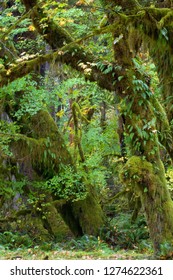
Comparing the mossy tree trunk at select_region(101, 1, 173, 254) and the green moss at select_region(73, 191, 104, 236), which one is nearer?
the mossy tree trunk at select_region(101, 1, 173, 254)

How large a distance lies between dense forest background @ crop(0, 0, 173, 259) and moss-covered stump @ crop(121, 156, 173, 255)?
0.8 inches

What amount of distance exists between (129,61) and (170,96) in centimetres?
112

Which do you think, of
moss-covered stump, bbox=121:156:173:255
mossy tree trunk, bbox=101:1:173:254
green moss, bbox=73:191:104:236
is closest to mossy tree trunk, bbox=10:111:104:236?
green moss, bbox=73:191:104:236

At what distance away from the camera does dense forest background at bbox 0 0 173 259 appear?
849 centimetres

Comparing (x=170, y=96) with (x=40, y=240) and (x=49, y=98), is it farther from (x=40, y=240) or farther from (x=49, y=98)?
(x=40, y=240)

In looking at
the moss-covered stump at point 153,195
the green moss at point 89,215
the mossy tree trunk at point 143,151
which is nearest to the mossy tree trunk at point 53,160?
the green moss at point 89,215

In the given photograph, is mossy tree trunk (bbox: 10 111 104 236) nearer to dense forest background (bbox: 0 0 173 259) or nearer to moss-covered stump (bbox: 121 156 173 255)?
dense forest background (bbox: 0 0 173 259)

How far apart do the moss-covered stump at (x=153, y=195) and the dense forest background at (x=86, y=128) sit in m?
0.02

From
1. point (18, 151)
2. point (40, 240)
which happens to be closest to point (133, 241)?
point (40, 240)

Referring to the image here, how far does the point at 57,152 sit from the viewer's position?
12984 mm

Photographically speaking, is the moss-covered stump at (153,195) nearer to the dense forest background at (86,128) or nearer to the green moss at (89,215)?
the dense forest background at (86,128)

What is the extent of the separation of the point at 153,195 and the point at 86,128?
7.03 metres

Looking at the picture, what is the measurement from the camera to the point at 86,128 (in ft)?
50.0

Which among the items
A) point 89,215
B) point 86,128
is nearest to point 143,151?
point 89,215
